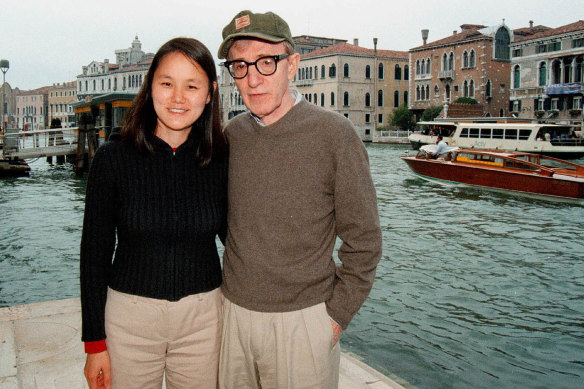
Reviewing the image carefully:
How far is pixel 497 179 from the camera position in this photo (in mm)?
13539

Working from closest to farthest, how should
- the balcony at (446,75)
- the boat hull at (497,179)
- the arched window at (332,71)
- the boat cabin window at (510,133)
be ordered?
the boat hull at (497,179), the boat cabin window at (510,133), the balcony at (446,75), the arched window at (332,71)

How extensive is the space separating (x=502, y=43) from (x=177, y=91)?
134ft

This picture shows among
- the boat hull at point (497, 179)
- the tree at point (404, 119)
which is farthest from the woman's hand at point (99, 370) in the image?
the tree at point (404, 119)

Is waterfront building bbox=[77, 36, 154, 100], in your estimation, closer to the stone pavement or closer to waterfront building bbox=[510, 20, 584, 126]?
waterfront building bbox=[510, 20, 584, 126]

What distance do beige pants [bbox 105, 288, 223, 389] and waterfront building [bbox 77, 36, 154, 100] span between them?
204 feet

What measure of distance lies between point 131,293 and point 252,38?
836mm

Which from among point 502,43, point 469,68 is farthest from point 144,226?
point 502,43

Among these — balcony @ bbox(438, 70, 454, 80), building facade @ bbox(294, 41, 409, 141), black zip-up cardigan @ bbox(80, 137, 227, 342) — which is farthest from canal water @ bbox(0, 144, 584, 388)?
building facade @ bbox(294, 41, 409, 141)

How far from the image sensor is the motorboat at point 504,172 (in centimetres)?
1233

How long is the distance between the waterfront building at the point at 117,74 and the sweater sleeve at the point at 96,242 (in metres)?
62.2

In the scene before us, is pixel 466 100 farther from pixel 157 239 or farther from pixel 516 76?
pixel 157 239

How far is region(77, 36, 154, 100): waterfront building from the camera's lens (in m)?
62.4

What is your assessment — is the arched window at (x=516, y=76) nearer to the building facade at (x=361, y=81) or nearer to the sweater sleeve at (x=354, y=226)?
the building facade at (x=361, y=81)

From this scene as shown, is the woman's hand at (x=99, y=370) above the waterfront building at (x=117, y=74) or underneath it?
underneath
